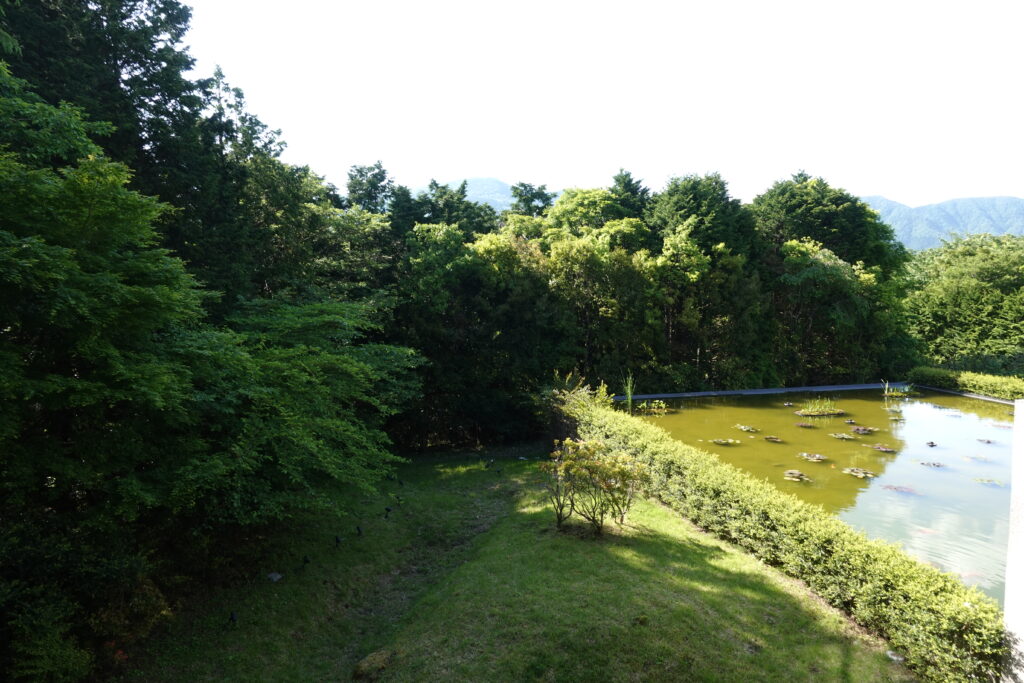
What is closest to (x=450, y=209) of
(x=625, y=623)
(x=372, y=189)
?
(x=372, y=189)

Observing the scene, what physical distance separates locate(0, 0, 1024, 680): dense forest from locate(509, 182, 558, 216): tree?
191 inches

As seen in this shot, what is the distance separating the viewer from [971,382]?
19906 mm

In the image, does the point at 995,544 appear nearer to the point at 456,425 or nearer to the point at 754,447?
the point at 754,447

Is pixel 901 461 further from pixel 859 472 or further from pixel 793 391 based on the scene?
pixel 793 391

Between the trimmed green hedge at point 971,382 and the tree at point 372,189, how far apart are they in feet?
78.9

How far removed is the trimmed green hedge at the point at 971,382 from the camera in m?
18.3

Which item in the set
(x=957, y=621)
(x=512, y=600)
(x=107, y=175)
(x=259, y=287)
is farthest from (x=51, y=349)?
(x=957, y=621)

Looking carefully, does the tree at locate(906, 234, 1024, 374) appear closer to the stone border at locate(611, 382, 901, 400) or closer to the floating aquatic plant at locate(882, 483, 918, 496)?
the stone border at locate(611, 382, 901, 400)

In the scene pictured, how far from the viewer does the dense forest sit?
5.00 meters

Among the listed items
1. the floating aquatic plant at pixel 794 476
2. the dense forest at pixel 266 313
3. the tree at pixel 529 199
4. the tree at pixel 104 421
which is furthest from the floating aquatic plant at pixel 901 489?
the tree at pixel 529 199

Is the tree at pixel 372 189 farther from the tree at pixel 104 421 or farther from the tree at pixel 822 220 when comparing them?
the tree at pixel 822 220

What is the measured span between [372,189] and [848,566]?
63.9 feet

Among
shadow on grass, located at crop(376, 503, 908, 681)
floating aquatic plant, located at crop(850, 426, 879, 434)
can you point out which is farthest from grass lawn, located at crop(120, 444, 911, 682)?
floating aquatic plant, located at crop(850, 426, 879, 434)

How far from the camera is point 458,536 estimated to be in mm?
9469
